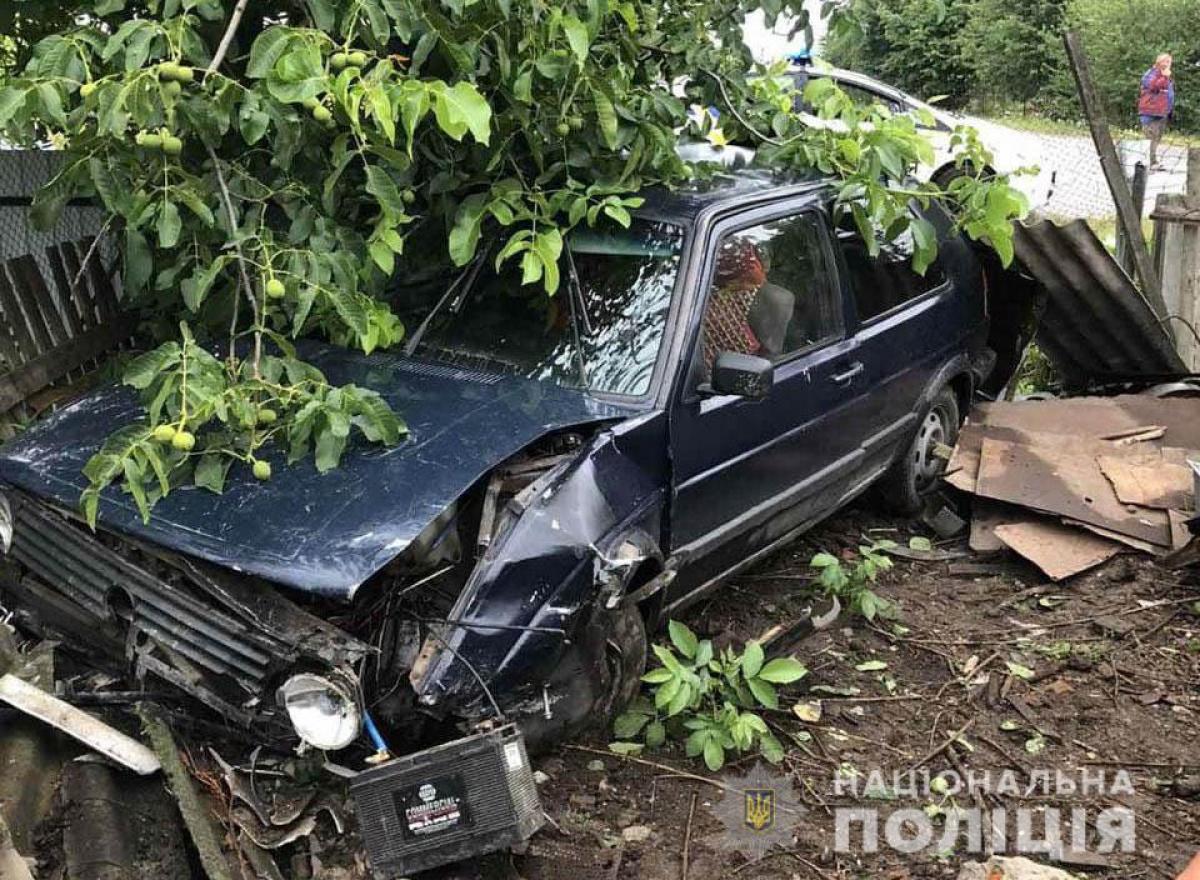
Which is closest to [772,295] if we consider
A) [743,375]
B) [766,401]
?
[766,401]

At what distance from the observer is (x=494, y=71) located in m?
3.76

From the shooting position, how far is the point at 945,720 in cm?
397

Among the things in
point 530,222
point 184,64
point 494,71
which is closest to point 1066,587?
point 530,222

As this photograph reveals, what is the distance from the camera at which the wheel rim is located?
5.47 metres

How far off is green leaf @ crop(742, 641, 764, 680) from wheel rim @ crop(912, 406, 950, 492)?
2.06 m

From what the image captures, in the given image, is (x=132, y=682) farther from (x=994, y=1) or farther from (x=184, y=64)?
(x=994, y=1)

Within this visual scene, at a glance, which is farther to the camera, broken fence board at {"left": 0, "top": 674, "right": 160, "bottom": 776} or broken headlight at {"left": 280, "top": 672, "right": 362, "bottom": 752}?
broken fence board at {"left": 0, "top": 674, "right": 160, "bottom": 776}

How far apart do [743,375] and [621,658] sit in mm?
981

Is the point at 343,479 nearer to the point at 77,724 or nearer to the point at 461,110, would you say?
the point at 77,724

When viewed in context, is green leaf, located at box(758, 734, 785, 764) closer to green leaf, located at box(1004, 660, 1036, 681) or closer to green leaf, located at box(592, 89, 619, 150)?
green leaf, located at box(1004, 660, 1036, 681)

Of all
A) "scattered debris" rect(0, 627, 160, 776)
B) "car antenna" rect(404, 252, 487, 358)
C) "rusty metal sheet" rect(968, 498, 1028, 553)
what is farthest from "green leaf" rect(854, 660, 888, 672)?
"scattered debris" rect(0, 627, 160, 776)

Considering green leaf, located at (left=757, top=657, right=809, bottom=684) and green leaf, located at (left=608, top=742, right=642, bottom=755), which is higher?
green leaf, located at (left=757, top=657, right=809, bottom=684)

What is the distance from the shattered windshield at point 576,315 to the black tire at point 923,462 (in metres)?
1.97

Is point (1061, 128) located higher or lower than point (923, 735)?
lower
